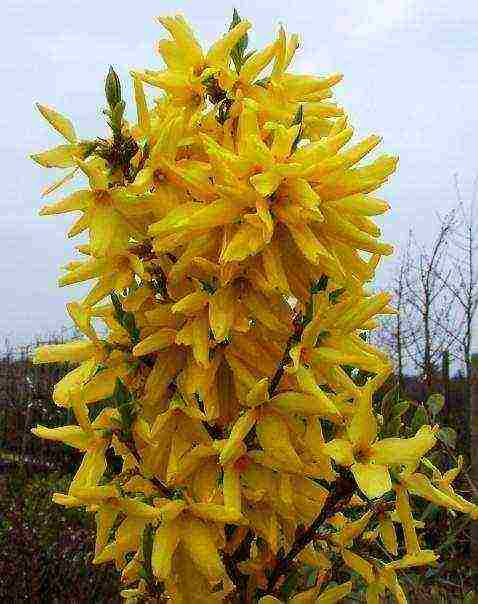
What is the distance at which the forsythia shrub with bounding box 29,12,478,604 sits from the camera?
1.34m

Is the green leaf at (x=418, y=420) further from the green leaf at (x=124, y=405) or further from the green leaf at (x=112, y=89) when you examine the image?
the green leaf at (x=112, y=89)

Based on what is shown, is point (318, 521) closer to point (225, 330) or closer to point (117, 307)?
point (225, 330)

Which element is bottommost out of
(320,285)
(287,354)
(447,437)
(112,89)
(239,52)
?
(447,437)

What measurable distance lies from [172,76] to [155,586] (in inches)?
39.9

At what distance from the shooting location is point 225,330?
4.36 feet

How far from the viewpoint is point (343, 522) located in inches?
72.3

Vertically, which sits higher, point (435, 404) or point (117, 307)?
point (117, 307)

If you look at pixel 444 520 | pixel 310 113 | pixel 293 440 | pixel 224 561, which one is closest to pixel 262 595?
pixel 224 561

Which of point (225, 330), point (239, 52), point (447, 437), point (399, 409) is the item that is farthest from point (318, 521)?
point (239, 52)

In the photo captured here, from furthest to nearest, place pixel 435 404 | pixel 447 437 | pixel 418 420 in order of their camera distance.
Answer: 1. pixel 447 437
2. pixel 435 404
3. pixel 418 420

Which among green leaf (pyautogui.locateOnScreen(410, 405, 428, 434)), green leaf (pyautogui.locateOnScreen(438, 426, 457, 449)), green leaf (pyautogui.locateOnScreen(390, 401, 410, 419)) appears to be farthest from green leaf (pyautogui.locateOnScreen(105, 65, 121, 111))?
green leaf (pyautogui.locateOnScreen(438, 426, 457, 449))

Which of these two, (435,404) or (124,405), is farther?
(435,404)

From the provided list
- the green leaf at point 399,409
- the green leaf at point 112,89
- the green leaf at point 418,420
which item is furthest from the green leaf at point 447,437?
the green leaf at point 112,89

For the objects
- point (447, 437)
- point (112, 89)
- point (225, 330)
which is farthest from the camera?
point (447, 437)
